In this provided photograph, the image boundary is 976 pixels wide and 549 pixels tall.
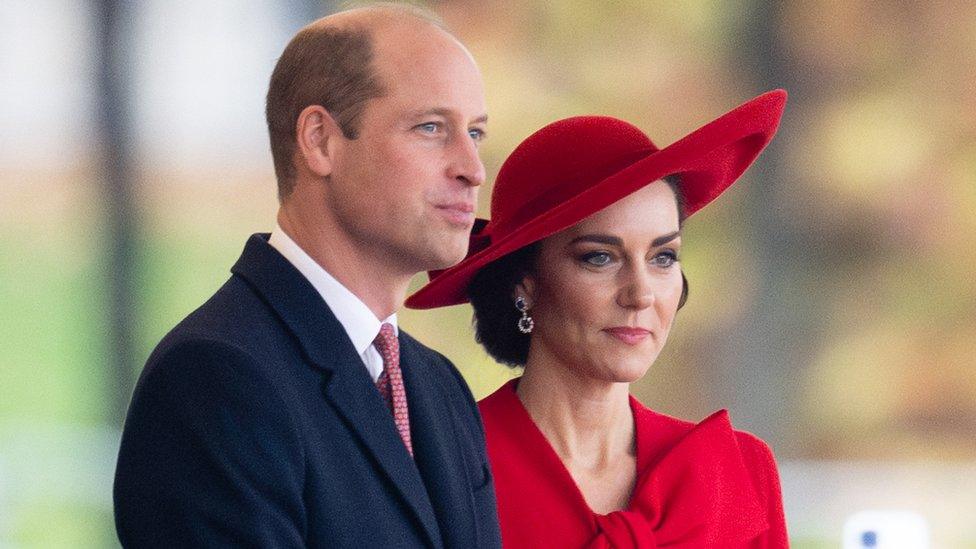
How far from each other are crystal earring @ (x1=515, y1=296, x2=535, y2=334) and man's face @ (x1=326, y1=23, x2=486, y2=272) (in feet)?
2.08

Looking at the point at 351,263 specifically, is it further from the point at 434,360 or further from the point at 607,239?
the point at 607,239

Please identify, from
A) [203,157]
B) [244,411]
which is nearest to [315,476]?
[244,411]

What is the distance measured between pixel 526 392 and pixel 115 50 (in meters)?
2.64

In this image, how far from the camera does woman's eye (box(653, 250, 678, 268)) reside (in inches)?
80.9

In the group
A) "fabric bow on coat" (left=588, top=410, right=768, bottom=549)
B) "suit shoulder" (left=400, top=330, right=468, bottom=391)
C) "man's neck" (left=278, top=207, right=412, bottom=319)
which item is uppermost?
"man's neck" (left=278, top=207, right=412, bottom=319)

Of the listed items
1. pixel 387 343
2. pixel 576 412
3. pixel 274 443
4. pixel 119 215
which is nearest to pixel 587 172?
pixel 576 412

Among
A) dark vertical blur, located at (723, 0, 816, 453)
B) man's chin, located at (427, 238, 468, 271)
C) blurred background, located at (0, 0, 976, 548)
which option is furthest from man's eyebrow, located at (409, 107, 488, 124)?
dark vertical blur, located at (723, 0, 816, 453)

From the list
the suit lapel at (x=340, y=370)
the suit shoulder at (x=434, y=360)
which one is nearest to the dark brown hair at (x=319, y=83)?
the suit lapel at (x=340, y=370)

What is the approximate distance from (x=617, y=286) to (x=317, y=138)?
0.65 meters

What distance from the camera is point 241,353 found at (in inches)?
52.6

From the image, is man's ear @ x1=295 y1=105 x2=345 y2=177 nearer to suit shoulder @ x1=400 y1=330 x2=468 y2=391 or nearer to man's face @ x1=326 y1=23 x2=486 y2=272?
man's face @ x1=326 y1=23 x2=486 y2=272

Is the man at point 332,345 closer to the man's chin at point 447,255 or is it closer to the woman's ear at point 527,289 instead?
the man's chin at point 447,255

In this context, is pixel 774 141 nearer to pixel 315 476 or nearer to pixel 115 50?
pixel 115 50

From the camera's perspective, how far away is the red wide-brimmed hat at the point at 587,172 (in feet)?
6.55
